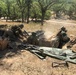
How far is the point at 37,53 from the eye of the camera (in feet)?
36.6

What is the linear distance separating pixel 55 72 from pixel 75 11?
48.4 meters

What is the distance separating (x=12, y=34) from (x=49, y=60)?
367cm

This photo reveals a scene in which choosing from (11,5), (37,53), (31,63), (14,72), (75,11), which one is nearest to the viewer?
(14,72)

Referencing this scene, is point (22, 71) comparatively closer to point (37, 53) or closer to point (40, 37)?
point (37, 53)

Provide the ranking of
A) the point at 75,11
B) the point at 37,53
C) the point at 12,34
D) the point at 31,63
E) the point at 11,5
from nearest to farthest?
1. the point at 31,63
2. the point at 37,53
3. the point at 12,34
4. the point at 11,5
5. the point at 75,11

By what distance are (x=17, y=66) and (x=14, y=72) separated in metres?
0.56

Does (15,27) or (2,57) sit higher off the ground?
(15,27)

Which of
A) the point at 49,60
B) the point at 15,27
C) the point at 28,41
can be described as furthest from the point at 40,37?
the point at 49,60

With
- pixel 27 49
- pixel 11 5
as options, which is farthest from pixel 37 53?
pixel 11 5

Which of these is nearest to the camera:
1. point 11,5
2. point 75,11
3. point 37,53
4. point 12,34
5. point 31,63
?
point 31,63

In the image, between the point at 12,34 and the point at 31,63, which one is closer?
the point at 31,63

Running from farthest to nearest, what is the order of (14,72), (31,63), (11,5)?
(11,5) < (31,63) < (14,72)

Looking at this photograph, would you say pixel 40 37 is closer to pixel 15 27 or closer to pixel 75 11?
pixel 15 27

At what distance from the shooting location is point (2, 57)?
10672 millimetres
